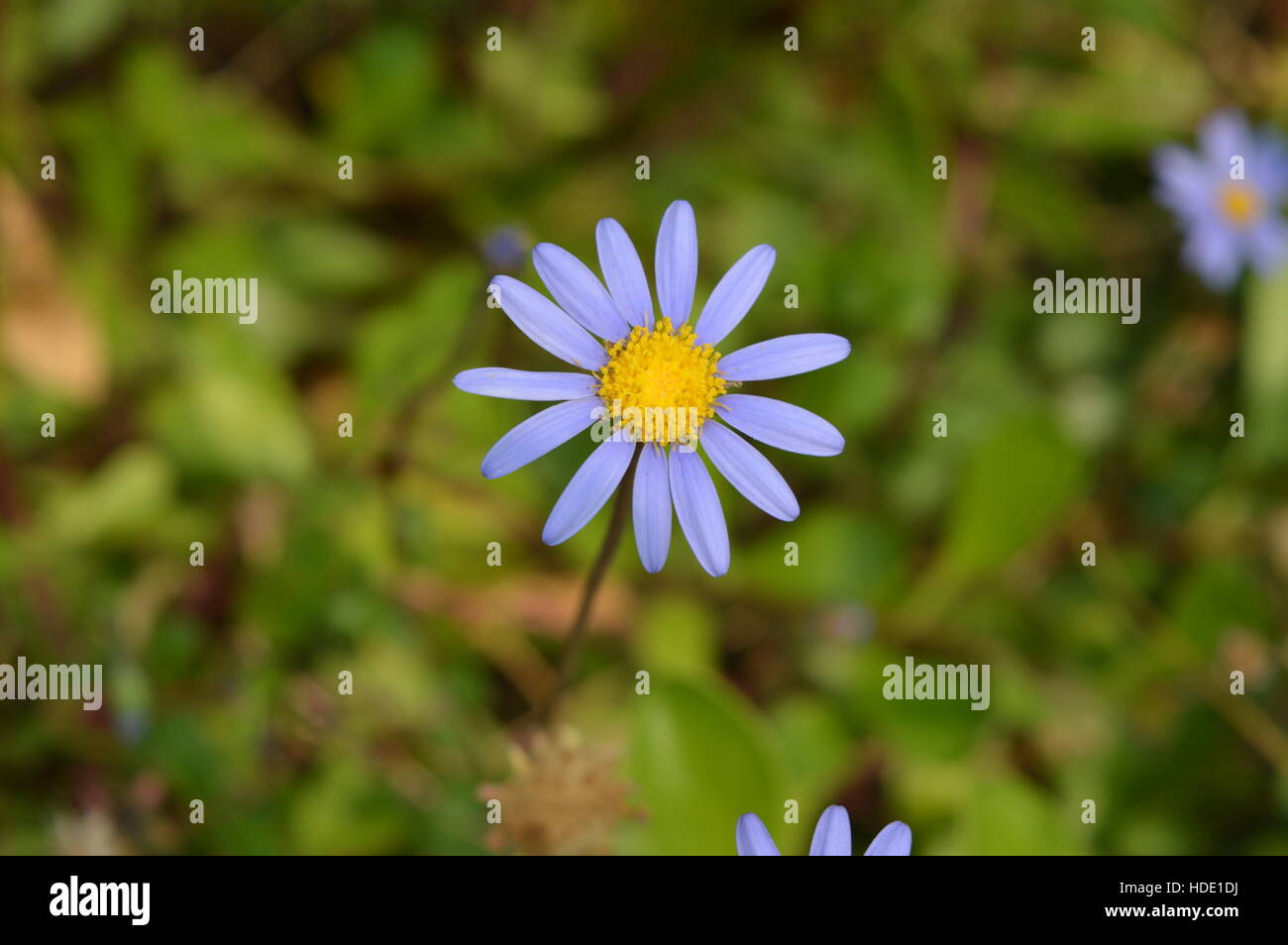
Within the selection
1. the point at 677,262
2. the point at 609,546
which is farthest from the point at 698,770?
the point at 677,262

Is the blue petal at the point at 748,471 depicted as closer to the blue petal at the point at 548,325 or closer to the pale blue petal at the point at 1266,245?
the blue petal at the point at 548,325

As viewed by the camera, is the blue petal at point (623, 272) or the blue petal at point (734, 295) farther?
the blue petal at point (734, 295)

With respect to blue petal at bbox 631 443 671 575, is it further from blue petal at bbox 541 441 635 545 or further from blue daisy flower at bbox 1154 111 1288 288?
blue daisy flower at bbox 1154 111 1288 288

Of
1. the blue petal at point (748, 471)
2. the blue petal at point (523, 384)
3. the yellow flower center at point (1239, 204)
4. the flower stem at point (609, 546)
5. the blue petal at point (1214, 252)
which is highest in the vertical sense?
the yellow flower center at point (1239, 204)

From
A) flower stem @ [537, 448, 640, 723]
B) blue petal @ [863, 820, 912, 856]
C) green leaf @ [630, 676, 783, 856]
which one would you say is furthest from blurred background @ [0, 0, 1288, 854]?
blue petal @ [863, 820, 912, 856]
